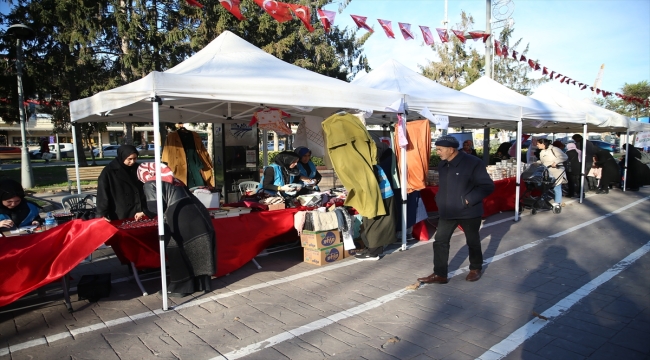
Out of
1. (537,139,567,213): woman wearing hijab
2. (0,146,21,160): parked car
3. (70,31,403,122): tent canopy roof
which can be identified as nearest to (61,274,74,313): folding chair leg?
(70,31,403,122): tent canopy roof

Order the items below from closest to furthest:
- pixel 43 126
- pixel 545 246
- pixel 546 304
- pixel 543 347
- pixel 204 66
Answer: pixel 543 347, pixel 546 304, pixel 204 66, pixel 545 246, pixel 43 126

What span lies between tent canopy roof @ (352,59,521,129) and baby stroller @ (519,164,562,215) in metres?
1.83

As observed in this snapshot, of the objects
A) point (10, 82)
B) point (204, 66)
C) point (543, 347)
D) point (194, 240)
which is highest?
point (10, 82)

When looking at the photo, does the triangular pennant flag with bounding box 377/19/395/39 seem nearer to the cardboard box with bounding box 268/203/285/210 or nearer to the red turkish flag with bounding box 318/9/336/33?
the red turkish flag with bounding box 318/9/336/33

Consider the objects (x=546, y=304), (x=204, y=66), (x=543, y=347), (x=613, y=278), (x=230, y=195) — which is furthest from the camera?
(x=230, y=195)

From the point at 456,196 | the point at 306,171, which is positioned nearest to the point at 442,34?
the point at 306,171

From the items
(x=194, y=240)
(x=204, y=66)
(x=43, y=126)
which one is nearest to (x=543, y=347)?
(x=194, y=240)

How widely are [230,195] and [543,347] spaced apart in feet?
24.4

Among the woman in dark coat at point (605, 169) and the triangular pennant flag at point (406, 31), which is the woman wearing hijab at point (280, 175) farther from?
the woman in dark coat at point (605, 169)

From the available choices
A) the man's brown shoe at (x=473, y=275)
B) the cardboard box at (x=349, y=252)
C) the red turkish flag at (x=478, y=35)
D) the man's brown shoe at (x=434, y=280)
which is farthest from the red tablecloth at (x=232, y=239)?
the red turkish flag at (x=478, y=35)

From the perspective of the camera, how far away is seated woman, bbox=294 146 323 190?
6570 millimetres

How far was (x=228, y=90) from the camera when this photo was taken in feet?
14.6

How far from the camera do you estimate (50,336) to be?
3.51 metres

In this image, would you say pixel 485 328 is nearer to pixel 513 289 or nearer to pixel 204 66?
pixel 513 289
